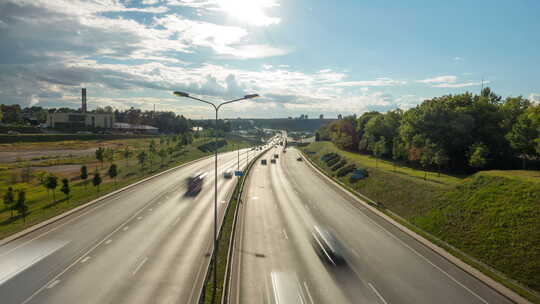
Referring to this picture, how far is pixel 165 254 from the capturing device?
78.9ft

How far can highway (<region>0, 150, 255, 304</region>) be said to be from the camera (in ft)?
59.5

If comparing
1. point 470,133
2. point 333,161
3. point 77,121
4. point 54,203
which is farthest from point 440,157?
point 77,121

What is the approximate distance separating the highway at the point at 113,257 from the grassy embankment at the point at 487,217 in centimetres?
2287

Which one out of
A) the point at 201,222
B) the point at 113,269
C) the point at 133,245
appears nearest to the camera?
the point at 113,269

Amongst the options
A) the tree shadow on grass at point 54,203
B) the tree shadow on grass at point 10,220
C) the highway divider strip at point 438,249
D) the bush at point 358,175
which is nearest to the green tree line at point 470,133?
the bush at point 358,175

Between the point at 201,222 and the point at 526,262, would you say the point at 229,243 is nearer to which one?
the point at 201,222

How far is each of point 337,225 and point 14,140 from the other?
148m

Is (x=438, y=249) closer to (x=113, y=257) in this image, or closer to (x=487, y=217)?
(x=487, y=217)

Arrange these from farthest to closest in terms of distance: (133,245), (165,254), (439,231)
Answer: (439,231) < (133,245) < (165,254)

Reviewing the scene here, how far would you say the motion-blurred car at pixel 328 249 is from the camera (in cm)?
2366

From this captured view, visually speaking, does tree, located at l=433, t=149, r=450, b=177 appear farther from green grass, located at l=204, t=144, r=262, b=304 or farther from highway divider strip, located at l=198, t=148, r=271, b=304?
highway divider strip, located at l=198, t=148, r=271, b=304

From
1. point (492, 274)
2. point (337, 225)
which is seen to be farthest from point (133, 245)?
point (492, 274)

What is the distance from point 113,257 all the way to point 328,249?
57.4 feet

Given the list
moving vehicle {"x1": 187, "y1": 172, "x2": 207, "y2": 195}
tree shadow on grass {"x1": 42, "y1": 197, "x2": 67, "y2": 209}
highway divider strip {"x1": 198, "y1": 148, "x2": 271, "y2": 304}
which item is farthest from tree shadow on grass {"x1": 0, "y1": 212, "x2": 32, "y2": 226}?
highway divider strip {"x1": 198, "y1": 148, "x2": 271, "y2": 304}
